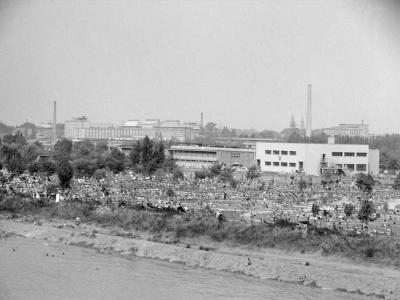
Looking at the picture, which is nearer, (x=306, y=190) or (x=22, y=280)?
(x=22, y=280)

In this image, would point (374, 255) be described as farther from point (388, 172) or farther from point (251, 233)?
point (388, 172)

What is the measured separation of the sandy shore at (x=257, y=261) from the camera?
31.3 feet

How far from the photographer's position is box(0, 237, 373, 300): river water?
9039mm

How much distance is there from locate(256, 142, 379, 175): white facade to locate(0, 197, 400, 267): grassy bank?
1572 centimetres

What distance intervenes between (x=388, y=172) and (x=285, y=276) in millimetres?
22825

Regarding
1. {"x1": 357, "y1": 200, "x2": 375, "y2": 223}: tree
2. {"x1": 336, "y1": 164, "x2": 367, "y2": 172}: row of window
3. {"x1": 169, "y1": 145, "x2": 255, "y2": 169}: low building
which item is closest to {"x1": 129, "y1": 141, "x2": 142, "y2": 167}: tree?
{"x1": 169, "y1": 145, "x2": 255, "y2": 169}: low building

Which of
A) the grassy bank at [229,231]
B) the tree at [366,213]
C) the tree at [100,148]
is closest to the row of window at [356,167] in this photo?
the tree at [100,148]

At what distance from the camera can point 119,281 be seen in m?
9.77

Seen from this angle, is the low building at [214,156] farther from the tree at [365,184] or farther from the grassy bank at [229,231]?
the grassy bank at [229,231]

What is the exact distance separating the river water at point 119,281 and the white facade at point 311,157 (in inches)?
745

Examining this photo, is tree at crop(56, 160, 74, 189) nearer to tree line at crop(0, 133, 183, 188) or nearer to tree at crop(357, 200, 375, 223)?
tree line at crop(0, 133, 183, 188)

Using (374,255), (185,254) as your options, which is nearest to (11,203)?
(185,254)

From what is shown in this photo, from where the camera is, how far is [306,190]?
20375mm

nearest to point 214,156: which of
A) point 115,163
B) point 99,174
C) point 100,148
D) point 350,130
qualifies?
point 100,148
